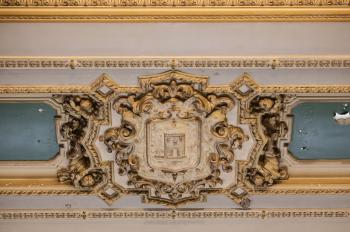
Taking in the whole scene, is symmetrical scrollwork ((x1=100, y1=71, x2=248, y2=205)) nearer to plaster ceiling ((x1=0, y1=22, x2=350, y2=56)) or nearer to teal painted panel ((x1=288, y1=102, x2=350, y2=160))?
plaster ceiling ((x1=0, y1=22, x2=350, y2=56))

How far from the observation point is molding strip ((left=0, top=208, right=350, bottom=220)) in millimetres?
6129

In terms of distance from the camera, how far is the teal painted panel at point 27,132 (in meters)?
5.55

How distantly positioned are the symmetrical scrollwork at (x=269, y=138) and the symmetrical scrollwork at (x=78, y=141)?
5.23ft

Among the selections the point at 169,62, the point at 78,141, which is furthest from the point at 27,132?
the point at 169,62

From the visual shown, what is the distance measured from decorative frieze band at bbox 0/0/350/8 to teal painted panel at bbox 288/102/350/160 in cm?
110

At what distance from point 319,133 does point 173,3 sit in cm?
210

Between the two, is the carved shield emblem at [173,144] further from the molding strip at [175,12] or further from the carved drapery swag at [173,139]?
the molding strip at [175,12]

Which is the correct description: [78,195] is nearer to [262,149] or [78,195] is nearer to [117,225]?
[117,225]

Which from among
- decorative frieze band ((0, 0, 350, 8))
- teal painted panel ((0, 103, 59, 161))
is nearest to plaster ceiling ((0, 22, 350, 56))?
decorative frieze band ((0, 0, 350, 8))

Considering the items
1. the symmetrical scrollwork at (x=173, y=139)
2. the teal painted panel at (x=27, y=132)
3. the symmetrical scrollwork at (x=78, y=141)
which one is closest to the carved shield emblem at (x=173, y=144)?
the symmetrical scrollwork at (x=173, y=139)

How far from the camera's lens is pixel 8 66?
16.9 ft

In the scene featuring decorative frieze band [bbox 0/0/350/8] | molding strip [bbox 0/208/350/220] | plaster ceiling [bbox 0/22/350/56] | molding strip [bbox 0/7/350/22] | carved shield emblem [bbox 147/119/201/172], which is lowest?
molding strip [bbox 0/208/350/220]

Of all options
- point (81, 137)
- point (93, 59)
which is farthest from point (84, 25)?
point (81, 137)

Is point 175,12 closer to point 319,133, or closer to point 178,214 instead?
point 319,133
